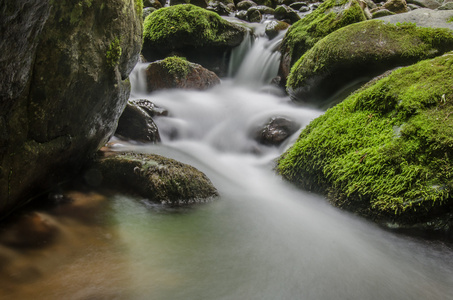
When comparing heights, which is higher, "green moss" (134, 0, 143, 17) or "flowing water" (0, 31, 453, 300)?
"green moss" (134, 0, 143, 17)

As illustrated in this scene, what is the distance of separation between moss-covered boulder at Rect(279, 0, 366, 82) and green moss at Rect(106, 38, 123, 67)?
5.77m

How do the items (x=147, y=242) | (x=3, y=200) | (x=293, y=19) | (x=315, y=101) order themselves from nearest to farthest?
(x=3, y=200)
(x=147, y=242)
(x=315, y=101)
(x=293, y=19)

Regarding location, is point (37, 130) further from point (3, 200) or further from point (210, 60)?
point (210, 60)

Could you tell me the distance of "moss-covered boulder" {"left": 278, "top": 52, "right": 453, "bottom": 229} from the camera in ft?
10.2

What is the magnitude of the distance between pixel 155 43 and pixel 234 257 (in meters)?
9.20

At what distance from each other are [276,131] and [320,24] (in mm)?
3692

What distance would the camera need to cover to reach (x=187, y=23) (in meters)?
10.3

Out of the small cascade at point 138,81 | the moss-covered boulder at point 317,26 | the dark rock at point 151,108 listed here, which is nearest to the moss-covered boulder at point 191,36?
the small cascade at point 138,81

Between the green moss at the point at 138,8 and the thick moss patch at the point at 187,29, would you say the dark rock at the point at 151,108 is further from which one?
the thick moss patch at the point at 187,29

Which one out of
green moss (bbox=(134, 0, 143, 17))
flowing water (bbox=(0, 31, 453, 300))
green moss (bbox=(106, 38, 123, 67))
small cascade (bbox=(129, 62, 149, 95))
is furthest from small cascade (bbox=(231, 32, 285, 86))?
green moss (bbox=(106, 38, 123, 67))

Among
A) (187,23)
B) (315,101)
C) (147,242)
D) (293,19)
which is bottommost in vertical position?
(147,242)

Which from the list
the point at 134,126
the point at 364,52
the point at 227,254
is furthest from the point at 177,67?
the point at 227,254

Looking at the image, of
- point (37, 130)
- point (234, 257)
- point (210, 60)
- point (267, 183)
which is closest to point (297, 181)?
point (267, 183)

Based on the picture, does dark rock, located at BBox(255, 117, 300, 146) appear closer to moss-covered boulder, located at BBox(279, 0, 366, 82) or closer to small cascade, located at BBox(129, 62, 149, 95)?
moss-covered boulder, located at BBox(279, 0, 366, 82)
